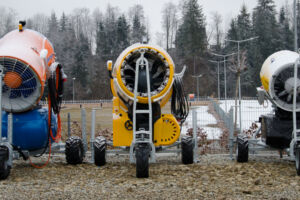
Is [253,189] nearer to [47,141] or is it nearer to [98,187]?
[98,187]

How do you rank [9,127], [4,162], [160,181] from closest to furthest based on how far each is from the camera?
[160,181], [4,162], [9,127]

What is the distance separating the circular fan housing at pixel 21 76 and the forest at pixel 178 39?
2066 inches

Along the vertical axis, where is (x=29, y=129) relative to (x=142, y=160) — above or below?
above

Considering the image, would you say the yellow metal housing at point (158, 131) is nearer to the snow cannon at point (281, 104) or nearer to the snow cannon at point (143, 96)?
the snow cannon at point (143, 96)

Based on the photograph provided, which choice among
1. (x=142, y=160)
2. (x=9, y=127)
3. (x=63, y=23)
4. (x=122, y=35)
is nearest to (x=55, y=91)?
(x=9, y=127)

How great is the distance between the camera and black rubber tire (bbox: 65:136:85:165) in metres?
7.73

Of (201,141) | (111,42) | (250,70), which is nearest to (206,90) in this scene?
(250,70)

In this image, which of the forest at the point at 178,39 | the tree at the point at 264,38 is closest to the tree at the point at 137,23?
the forest at the point at 178,39

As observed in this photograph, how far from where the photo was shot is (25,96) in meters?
7.27

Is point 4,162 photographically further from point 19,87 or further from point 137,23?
point 137,23

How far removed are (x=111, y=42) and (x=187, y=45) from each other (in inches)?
596

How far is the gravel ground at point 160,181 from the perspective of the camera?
5.27m

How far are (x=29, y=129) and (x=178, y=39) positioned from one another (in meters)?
71.6

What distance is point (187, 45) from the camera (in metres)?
73.9
